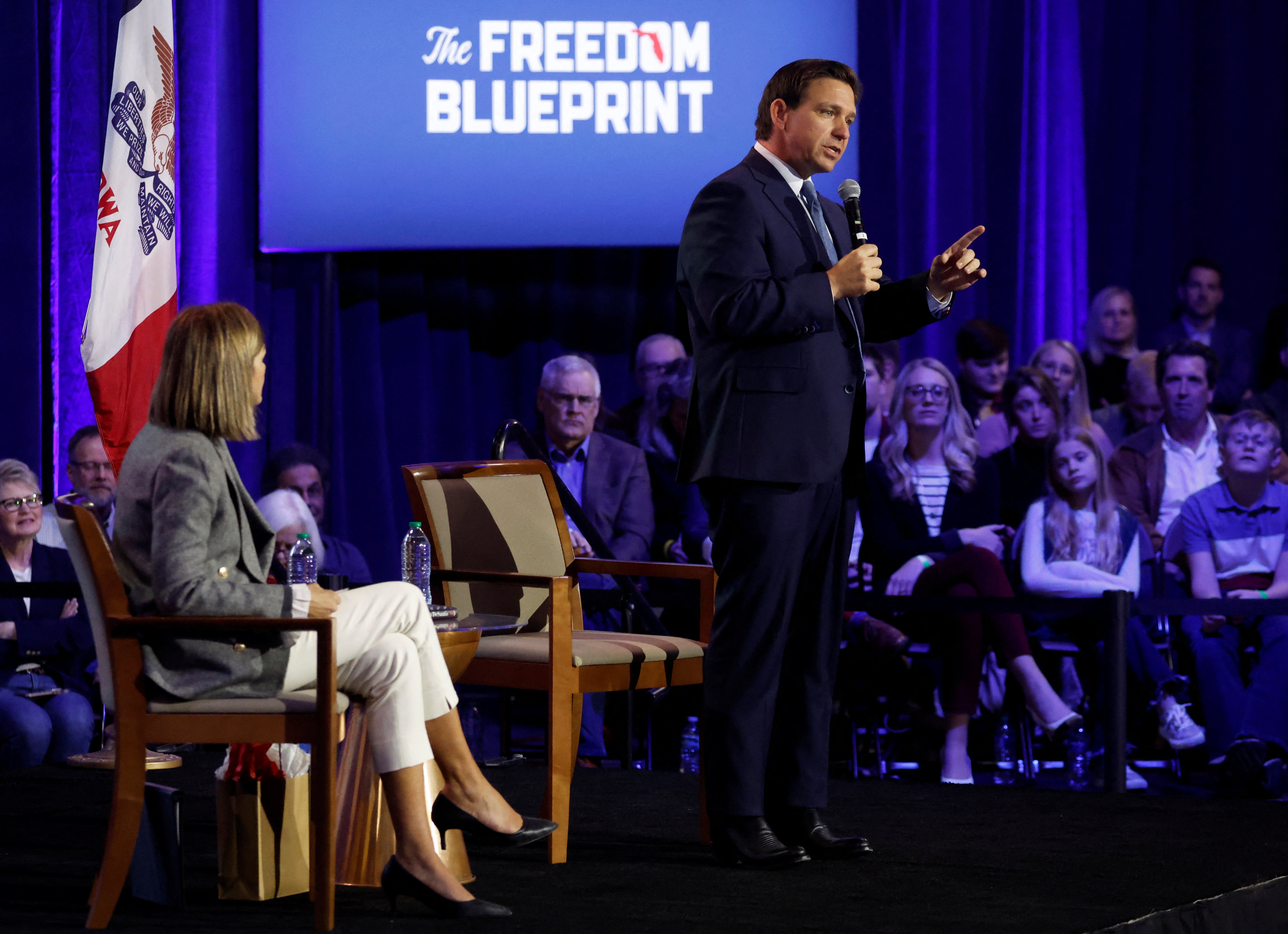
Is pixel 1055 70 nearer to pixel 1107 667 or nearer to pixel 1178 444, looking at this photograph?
pixel 1178 444

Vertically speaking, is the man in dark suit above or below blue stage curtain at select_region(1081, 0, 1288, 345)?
below

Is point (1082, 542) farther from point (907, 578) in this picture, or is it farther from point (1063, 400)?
point (907, 578)

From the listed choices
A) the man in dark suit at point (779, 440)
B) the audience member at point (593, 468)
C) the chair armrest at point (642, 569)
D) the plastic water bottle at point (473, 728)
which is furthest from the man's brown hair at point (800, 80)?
the plastic water bottle at point (473, 728)

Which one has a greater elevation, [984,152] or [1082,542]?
[984,152]

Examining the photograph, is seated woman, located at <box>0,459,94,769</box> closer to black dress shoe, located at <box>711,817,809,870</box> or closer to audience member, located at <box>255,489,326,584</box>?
audience member, located at <box>255,489,326,584</box>

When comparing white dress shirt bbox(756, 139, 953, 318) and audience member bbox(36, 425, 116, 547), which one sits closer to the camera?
white dress shirt bbox(756, 139, 953, 318)

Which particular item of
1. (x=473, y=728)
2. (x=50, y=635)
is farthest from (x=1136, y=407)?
(x=50, y=635)

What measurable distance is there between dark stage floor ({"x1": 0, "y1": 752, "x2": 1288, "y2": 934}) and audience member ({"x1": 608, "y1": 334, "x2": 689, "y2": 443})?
1884 mm

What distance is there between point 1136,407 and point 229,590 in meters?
3.52

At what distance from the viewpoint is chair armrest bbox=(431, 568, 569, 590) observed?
8.98ft

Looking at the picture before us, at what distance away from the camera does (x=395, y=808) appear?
2150 millimetres

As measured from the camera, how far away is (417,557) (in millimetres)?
3047

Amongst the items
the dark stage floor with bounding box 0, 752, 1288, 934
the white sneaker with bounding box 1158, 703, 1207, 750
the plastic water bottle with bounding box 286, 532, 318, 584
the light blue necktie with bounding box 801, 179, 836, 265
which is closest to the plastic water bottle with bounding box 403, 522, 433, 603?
the plastic water bottle with bounding box 286, 532, 318, 584

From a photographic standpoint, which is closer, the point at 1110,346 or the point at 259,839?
the point at 259,839
